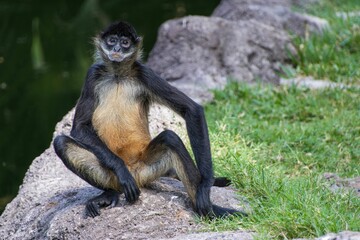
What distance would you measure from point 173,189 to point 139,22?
36.1ft

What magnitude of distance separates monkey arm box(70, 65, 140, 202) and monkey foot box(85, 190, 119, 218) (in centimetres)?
15

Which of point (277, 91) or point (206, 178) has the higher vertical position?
point (206, 178)

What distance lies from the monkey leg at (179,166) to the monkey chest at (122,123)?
20 cm

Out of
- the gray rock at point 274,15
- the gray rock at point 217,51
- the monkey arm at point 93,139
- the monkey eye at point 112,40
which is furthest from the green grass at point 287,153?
the gray rock at point 274,15

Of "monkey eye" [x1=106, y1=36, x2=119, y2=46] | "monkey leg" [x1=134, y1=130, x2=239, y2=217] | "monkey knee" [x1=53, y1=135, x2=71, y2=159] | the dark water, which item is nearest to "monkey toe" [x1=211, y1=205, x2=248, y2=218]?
"monkey leg" [x1=134, y1=130, x2=239, y2=217]

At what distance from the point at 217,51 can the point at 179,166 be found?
513 centimetres

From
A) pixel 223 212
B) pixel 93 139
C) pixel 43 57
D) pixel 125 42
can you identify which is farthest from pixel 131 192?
pixel 43 57

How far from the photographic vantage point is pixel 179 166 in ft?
19.5

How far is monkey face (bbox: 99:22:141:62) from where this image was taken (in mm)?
6281

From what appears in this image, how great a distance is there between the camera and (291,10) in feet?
41.1

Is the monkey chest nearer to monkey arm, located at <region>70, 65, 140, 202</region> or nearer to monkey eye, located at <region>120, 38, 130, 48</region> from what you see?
monkey arm, located at <region>70, 65, 140, 202</region>

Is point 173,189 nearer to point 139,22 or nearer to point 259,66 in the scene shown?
point 259,66

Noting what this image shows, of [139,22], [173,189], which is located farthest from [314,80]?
[139,22]

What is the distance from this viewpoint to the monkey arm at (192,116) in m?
5.96
